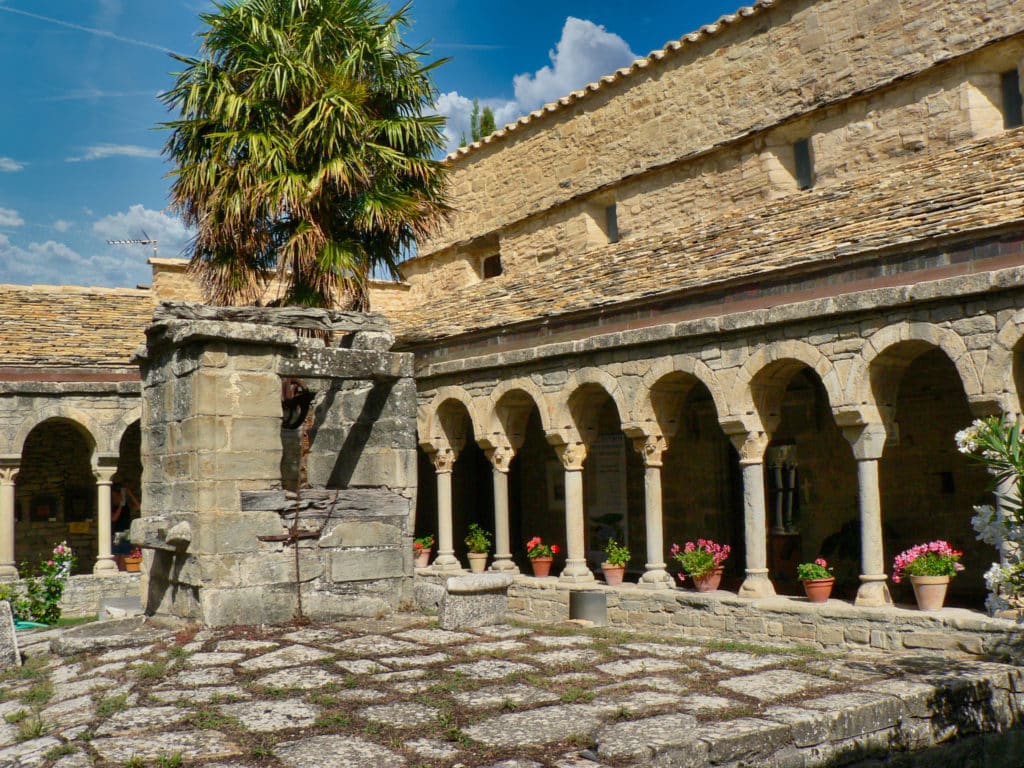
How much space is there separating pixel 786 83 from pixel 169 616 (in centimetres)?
1065

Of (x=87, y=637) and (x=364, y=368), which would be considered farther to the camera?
(x=364, y=368)

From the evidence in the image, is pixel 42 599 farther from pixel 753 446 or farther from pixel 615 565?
pixel 753 446

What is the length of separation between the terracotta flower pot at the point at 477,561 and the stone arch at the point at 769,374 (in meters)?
5.63

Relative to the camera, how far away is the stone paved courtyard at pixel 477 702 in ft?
15.3

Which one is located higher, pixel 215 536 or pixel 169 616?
pixel 215 536

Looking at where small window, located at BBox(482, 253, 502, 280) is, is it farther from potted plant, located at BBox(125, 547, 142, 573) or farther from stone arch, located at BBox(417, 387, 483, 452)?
potted plant, located at BBox(125, 547, 142, 573)

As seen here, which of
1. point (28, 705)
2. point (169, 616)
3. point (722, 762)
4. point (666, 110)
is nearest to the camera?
point (722, 762)

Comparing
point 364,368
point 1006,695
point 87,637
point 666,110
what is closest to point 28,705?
point 87,637

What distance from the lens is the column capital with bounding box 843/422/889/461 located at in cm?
1023

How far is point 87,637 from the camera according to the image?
731 centimetres

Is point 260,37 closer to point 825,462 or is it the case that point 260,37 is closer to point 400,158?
point 400,158

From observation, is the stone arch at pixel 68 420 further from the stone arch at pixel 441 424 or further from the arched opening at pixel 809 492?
the arched opening at pixel 809 492

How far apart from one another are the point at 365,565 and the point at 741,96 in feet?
31.6

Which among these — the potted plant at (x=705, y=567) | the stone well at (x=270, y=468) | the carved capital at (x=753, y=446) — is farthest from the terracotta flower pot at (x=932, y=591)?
the stone well at (x=270, y=468)
